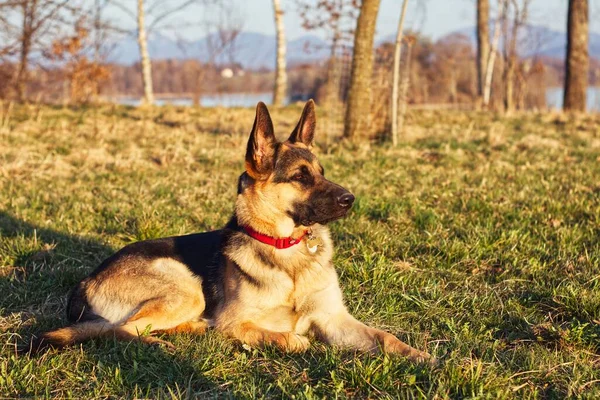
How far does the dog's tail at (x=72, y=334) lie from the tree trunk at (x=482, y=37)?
75.8ft

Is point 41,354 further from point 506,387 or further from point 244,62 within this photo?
point 244,62

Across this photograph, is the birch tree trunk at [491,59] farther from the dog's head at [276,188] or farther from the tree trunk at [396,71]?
the dog's head at [276,188]

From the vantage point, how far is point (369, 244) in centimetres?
575

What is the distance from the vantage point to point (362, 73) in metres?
11.3

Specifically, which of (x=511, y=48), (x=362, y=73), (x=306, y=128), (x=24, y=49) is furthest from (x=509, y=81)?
(x=306, y=128)

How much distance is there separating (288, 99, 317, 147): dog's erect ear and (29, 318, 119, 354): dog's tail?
2.02m

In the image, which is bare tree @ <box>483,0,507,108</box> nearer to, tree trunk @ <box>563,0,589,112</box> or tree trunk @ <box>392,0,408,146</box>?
tree trunk @ <box>563,0,589,112</box>

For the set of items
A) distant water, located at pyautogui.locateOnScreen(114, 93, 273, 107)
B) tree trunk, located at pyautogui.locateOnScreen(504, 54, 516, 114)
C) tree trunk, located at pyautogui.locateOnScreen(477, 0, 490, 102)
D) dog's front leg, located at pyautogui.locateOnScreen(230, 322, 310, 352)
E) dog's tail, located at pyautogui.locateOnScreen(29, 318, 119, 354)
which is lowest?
dog's front leg, located at pyautogui.locateOnScreen(230, 322, 310, 352)

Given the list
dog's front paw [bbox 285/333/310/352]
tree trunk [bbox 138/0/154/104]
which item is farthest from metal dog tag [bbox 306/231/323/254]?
tree trunk [bbox 138/0/154/104]

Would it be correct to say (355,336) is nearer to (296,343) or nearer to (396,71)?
(296,343)

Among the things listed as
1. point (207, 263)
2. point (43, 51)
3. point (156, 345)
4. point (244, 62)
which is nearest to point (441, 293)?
point (207, 263)

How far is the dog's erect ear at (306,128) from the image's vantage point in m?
4.72

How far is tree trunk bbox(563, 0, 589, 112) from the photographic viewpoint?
1775 centimetres

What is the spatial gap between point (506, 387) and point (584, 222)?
3.78 meters
